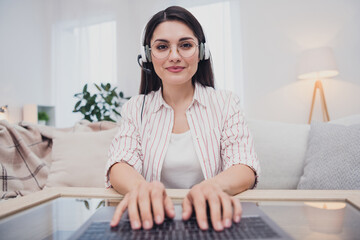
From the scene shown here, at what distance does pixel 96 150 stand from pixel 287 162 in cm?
111

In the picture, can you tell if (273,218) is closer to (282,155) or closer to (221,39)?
(282,155)

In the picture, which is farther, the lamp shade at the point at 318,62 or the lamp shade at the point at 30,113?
the lamp shade at the point at 30,113

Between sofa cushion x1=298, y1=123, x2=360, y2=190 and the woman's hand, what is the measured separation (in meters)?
0.89

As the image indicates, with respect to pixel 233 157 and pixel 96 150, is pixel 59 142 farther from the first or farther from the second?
pixel 233 157

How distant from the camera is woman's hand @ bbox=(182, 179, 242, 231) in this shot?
46 centimetres

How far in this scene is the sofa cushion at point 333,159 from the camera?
3.86 ft

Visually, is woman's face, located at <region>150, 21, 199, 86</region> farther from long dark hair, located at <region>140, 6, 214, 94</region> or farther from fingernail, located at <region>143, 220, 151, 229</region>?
fingernail, located at <region>143, 220, 151, 229</region>

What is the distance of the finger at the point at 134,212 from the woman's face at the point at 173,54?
1.89 ft

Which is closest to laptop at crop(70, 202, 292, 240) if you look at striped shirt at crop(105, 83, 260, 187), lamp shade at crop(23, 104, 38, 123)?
striped shirt at crop(105, 83, 260, 187)

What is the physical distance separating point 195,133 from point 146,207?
61 cm

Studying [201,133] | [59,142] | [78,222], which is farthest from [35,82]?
[78,222]

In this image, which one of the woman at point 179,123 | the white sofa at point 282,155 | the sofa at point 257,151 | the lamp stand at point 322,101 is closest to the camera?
the woman at point 179,123


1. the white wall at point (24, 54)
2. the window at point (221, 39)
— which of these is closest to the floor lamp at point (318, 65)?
the window at point (221, 39)

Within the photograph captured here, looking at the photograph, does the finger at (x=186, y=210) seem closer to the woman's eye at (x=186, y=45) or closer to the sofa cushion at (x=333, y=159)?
the woman's eye at (x=186, y=45)
